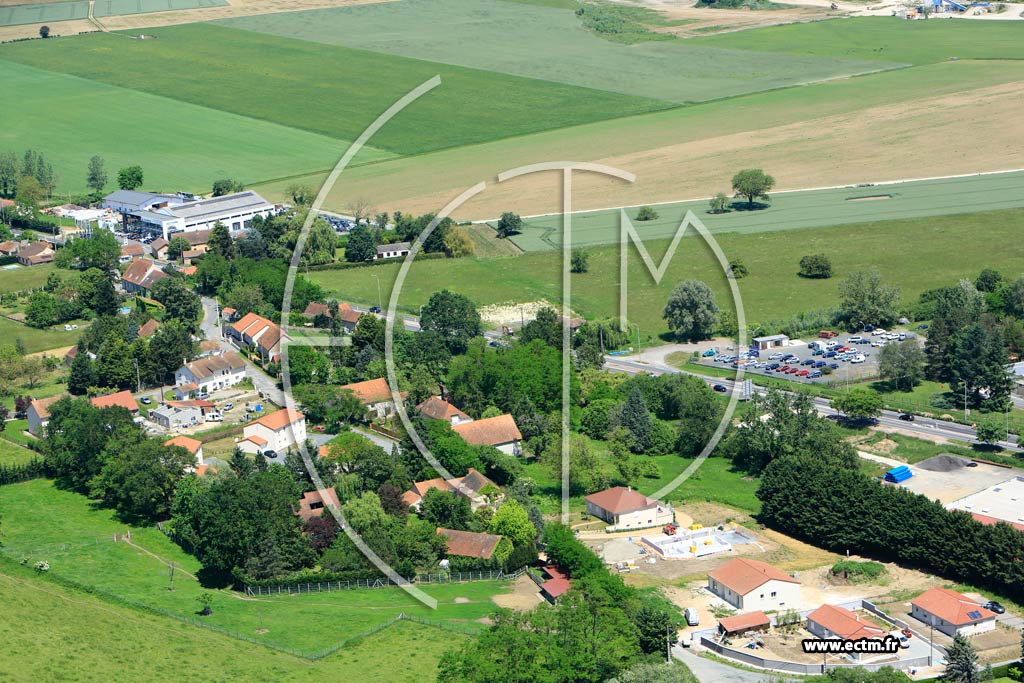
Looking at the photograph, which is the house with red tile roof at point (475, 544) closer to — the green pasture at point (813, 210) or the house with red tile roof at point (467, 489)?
the house with red tile roof at point (467, 489)

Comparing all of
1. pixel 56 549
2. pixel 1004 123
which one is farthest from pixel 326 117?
pixel 56 549

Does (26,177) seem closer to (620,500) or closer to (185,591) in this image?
(185,591)

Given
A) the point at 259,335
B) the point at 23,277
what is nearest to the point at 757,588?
the point at 259,335

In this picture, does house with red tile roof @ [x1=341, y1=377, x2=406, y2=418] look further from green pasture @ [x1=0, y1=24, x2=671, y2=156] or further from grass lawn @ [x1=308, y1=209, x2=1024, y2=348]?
green pasture @ [x1=0, y1=24, x2=671, y2=156]

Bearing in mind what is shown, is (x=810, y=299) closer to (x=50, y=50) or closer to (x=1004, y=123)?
(x=1004, y=123)

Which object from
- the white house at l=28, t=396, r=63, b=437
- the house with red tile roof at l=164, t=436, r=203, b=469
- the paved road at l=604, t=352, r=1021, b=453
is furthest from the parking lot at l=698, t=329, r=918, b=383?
the white house at l=28, t=396, r=63, b=437
